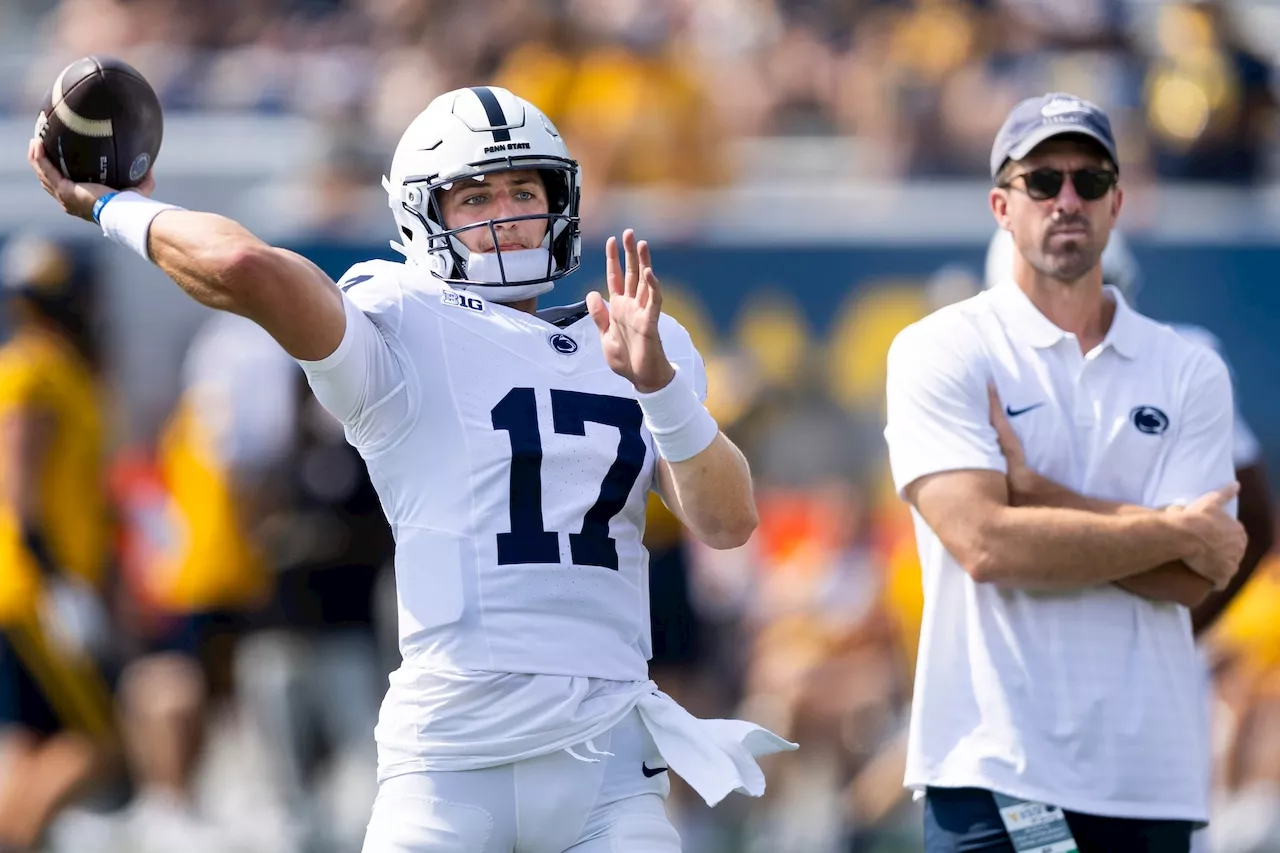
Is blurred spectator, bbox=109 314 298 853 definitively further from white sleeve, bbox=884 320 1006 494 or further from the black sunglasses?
the black sunglasses

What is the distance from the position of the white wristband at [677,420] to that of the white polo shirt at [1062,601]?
2.70 ft

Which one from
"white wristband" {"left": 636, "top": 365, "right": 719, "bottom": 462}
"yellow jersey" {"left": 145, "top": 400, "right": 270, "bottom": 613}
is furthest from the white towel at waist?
"yellow jersey" {"left": 145, "top": 400, "right": 270, "bottom": 613}

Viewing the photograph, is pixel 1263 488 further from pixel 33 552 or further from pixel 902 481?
pixel 33 552

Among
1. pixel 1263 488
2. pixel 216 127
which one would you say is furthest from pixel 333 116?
pixel 1263 488

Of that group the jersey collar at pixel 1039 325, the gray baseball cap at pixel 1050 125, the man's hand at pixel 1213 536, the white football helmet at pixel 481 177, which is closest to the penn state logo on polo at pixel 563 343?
the white football helmet at pixel 481 177

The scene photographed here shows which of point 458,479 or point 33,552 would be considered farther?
point 33,552

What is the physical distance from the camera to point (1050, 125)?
4.39 m

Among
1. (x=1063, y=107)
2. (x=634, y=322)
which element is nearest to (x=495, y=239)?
(x=634, y=322)

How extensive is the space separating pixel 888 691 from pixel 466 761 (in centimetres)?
515

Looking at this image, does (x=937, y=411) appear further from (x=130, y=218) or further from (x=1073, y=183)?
(x=130, y=218)

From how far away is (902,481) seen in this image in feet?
14.4

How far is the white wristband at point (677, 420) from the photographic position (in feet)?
11.8

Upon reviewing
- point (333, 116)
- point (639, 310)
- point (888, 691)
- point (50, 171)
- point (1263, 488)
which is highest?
point (333, 116)

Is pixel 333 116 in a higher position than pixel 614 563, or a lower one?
higher
